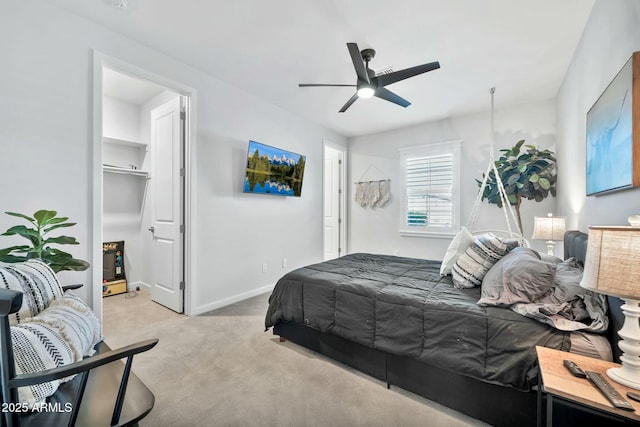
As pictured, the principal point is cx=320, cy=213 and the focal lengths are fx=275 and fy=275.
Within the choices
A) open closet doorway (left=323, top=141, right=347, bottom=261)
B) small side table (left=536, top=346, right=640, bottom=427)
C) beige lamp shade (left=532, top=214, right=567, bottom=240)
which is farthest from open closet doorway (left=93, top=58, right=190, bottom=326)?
beige lamp shade (left=532, top=214, right=567, bottom=240)

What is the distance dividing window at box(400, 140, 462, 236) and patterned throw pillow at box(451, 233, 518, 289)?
249 centimetres

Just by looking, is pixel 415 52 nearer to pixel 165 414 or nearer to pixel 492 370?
pixel 492 370

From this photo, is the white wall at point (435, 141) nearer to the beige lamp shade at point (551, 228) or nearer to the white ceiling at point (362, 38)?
the white ceiling at point (362, 38)

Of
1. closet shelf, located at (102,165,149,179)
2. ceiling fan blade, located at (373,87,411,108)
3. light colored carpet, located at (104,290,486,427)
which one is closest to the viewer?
light colored carpet, located at (104,290,486,427)

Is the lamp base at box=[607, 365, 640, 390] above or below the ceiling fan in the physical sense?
below

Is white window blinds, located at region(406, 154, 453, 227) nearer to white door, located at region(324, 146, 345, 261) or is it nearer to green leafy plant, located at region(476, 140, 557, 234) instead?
green leafy plant, located at region(476, 140, 557, 234)

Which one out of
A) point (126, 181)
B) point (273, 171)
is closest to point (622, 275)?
point (273, 171)

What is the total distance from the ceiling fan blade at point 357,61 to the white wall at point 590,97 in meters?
1.50

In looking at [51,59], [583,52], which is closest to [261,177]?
[51,59]

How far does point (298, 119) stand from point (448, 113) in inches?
91.9

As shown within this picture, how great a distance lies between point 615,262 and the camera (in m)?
0.90

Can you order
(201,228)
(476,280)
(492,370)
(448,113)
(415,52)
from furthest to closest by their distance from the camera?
(448,113)
(201,228)
(415,52)
(476,280)
(492,370)

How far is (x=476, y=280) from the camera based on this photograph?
6.64 feet

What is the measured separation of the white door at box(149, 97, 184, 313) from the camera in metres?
3.16
